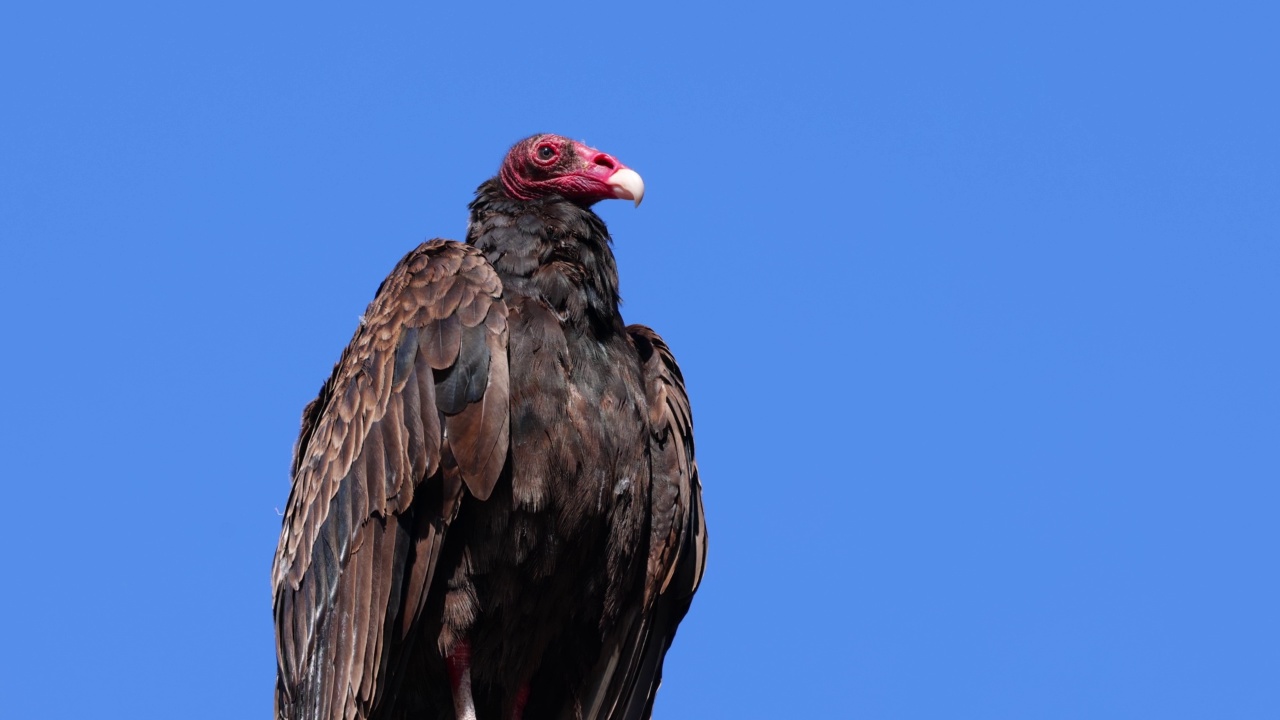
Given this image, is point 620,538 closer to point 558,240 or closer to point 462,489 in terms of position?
point 462,489

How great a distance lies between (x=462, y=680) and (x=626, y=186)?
2260mm

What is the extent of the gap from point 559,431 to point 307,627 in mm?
1265

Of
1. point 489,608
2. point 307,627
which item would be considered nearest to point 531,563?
point 489,608

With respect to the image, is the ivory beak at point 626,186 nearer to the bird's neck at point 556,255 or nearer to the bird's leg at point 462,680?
the bird's neck at point 556,255

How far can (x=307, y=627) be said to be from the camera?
7.60 metres

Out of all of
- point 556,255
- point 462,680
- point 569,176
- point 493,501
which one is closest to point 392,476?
point 493,501

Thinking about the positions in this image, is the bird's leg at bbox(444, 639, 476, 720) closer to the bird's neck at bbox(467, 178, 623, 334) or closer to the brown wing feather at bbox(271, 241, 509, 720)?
the brown wing feather at bbox(271, 241, 509, 720)

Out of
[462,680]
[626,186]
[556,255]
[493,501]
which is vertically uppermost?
[626,186]

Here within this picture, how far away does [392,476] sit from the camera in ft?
24.3

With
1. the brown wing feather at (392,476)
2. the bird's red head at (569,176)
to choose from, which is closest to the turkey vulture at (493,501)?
the brown wing feather at (392,476)

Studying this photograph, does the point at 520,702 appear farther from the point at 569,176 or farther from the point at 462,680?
the point at 569,176

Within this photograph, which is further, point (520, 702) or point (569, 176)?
point (569, 176)

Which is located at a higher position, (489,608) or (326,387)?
(326,387)

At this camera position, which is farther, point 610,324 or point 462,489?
point 610,324
